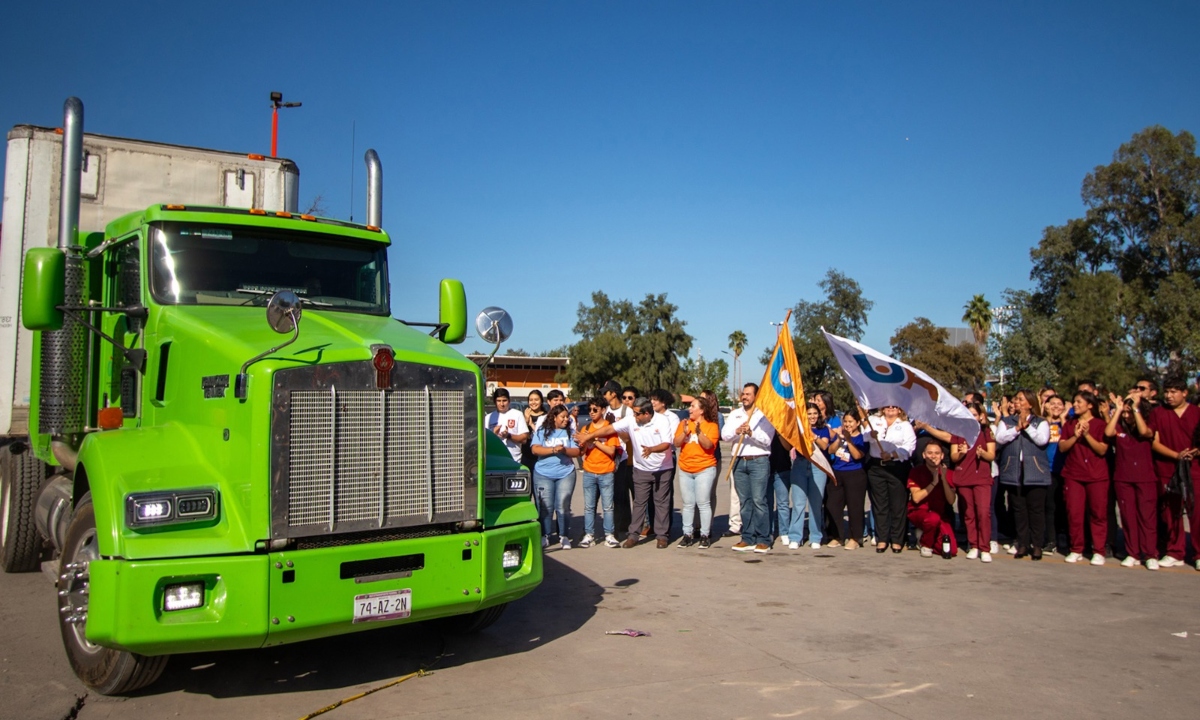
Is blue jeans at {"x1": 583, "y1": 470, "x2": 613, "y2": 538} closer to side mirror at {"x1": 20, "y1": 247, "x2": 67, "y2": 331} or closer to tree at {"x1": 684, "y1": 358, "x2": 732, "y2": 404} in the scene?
side mirror at {"x1": 20, "y1": 247, "x2": 67, "y2": 331}

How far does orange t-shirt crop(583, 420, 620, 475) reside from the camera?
1083 cm

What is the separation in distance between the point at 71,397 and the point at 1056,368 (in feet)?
161

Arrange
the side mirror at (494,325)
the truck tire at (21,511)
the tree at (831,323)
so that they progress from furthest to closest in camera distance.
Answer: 1. the tree at (831,323)
2. the truck tire at (21,511)
3. the side mirror at (494,325)

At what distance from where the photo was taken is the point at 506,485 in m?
6.19

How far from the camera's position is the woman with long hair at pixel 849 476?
10750 mm

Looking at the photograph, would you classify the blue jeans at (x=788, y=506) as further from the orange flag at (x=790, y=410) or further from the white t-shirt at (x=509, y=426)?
the white t-shirt at (x=509, y=426)

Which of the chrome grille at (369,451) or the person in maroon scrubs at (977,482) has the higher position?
the chrome grille at (369,451)

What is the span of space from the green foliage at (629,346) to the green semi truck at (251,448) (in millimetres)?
59080

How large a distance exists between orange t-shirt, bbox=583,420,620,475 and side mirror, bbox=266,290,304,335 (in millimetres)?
5708

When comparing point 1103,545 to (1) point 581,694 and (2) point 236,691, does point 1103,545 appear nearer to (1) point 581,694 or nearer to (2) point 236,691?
(1) point 581,694

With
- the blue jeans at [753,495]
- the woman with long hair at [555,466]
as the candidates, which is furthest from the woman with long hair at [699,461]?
the woman with long hair at [555,466]

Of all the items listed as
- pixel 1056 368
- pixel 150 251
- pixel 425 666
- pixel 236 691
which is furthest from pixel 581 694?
pixel 1056 368

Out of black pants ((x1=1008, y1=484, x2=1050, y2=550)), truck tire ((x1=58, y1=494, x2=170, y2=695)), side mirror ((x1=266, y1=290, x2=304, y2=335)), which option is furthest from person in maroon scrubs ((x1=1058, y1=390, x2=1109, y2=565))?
truck tire ((x1=58, y1=494, x2=170, y2=695))

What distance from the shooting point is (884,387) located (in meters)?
10.7
